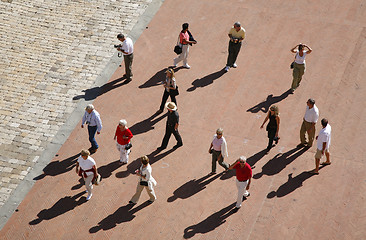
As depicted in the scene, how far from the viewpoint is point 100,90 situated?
21125 millimetres

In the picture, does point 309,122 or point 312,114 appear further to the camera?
point 309,122

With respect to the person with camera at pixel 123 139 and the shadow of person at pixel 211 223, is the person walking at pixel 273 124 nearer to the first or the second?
the shadow of person at pixel 211 223

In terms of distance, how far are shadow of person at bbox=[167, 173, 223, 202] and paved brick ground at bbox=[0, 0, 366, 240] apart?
0.03m

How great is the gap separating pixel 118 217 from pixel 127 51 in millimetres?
6342

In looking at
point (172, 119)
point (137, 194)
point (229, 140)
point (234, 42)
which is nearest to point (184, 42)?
point (234, 42)

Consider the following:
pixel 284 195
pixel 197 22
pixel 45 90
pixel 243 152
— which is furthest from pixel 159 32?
pixel 284 195

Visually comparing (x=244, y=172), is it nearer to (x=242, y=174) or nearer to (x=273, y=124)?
(x=242, y=174)

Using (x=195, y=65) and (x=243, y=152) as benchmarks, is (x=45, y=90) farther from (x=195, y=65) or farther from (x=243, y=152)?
(x=243, y=152)

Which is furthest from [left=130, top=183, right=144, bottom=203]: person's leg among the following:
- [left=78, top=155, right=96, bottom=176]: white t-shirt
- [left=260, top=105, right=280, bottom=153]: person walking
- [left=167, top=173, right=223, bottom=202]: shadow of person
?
[left=260, top=105, right=280, bottom=153]: person walking

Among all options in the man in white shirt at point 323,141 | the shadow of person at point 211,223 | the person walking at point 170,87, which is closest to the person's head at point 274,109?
the man in white shirt at point 323,141

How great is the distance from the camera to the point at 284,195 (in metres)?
17.2

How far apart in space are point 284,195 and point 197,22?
30.3 feet

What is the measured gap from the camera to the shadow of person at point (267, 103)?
65.6 feet

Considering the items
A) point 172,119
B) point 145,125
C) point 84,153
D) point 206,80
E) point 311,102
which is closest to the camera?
point 84,153
